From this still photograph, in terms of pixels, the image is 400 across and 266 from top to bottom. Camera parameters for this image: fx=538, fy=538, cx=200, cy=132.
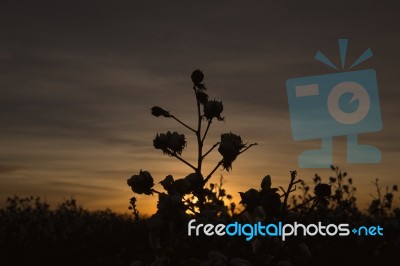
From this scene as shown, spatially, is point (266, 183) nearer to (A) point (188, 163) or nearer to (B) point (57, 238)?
(A) point (188, 163)

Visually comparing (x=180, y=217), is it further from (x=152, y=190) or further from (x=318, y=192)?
(x=318, y=192)

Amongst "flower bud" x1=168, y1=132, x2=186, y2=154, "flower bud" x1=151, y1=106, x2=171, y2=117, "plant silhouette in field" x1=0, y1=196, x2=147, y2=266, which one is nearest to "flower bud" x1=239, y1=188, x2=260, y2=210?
"flower bud" x1=168, y1=132, x2=186, y2=154

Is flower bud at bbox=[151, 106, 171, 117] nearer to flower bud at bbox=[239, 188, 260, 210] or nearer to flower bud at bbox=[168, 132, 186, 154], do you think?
flower bud at bbox=[168, 132, 186, 154]

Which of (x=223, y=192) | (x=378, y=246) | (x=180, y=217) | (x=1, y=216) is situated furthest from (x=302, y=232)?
(x=1, y=216)

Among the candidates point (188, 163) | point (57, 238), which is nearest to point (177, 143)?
point (188, 163)

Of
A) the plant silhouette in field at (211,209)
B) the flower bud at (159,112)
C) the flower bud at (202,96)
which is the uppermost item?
the flower bud at (202,96)

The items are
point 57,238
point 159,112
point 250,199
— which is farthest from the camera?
point 57,238

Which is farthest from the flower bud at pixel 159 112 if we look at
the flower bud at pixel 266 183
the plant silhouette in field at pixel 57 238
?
the plant silhouette in field at pixel 57 238

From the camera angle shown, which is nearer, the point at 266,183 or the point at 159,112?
the point at 266,183

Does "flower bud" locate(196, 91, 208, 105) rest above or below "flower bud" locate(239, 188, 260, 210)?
above

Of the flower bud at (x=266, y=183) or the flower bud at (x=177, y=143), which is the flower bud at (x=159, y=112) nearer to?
the flower bud at (x=177, y=143)

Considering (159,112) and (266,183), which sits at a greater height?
(159,112)

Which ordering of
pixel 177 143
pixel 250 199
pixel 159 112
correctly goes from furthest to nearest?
pixel 159 112
pixel 177 143
pixel 250 199

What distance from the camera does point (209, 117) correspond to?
14.3 ft
